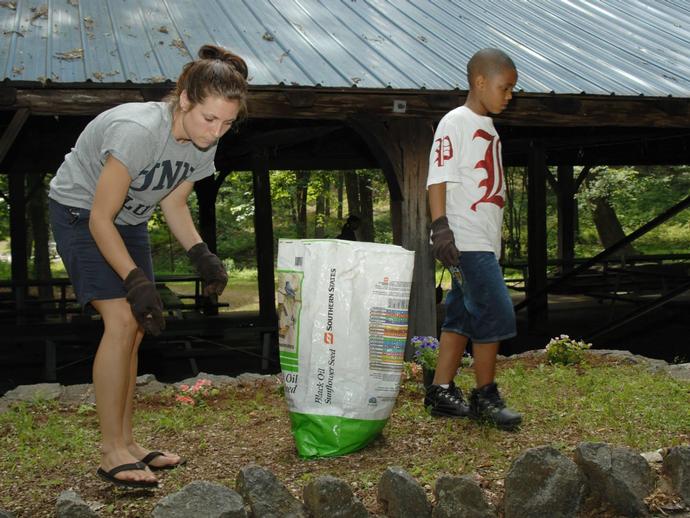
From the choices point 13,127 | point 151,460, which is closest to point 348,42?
point 13,127

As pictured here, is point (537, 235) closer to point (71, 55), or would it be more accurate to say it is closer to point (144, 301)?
point (71, 55)

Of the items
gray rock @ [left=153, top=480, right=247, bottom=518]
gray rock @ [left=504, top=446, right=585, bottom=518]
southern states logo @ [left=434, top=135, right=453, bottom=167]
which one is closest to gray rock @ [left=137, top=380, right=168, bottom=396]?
southern states logo @ [left=434, top=135, right=453, bottom=167]

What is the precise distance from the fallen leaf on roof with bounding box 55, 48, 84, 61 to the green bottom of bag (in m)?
3.58

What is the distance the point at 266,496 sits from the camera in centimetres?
344

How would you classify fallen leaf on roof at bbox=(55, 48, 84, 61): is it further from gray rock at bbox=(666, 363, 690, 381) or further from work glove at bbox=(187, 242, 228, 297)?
gray rock at bbox=(666, 363, 690, 381)

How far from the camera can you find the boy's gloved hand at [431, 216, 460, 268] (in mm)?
4453

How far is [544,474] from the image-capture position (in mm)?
3709

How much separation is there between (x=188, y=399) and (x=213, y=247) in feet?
28.3

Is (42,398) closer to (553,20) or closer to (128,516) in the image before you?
(128,516)

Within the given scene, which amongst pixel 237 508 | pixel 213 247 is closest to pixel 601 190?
pixel 213 247

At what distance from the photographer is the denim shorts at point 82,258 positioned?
143 inches

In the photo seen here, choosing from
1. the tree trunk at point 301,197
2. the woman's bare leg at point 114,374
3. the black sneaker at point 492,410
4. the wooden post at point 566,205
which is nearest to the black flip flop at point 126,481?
the woman's bare leg at point 114,374

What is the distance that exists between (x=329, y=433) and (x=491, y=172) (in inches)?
62.7

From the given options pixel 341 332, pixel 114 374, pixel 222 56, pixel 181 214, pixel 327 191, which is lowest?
pixel 114 374
